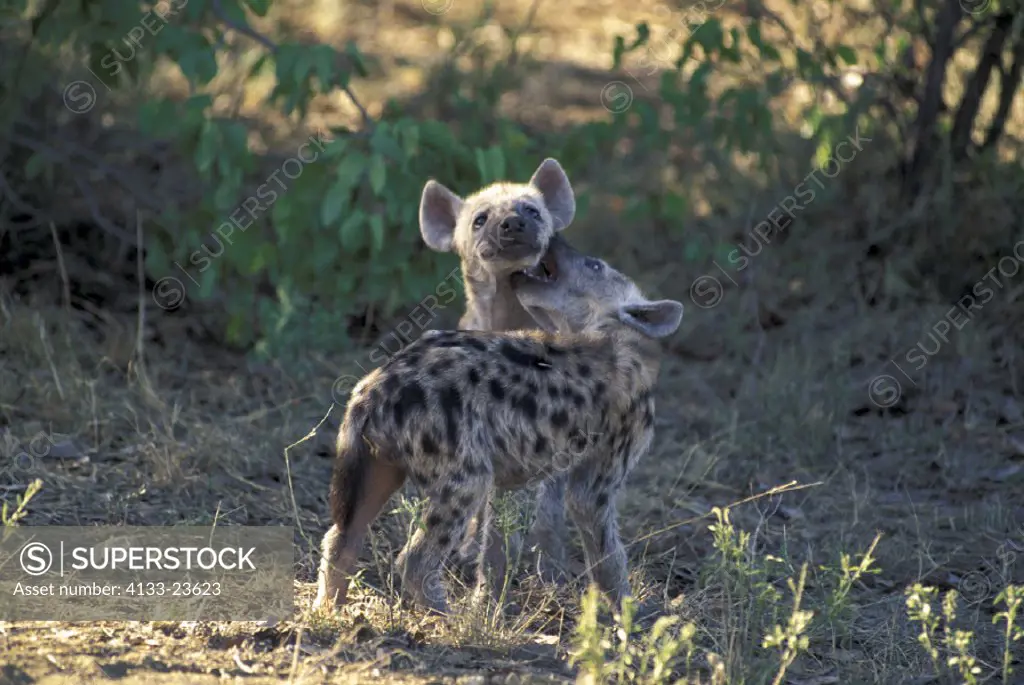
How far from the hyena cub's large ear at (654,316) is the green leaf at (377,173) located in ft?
5.05

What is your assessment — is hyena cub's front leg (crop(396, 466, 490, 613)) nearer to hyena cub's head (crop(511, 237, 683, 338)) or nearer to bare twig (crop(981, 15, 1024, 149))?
hyena cub's head (crop(511, 237, 683, 338))

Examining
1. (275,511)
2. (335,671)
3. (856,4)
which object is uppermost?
(856,4)

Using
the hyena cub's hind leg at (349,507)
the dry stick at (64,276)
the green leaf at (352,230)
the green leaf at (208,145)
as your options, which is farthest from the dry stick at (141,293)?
the hyena cub's hind leg at (349,507)

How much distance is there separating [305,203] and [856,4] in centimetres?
470

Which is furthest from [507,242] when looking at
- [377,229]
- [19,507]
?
[19,507]

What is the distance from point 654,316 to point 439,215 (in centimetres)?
129

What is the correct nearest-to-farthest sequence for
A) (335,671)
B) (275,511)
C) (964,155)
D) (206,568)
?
(335,671) < (206,568) < (275,511) < (964,155)

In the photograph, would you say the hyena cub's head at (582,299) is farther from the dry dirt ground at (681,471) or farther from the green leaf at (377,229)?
the green leaf at (377,229)

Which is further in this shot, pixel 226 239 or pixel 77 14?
pixel 226 239

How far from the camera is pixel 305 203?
23.2 ft

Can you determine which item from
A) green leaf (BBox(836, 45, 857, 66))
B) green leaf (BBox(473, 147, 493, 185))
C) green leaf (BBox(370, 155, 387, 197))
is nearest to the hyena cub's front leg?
green leaf (BBox(370, 155, 387, 197))

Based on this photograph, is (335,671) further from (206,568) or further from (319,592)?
(206,568)

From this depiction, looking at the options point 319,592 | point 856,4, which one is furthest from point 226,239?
point 856,4

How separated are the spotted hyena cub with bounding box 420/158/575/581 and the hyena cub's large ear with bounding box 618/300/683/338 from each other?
20.2 inches
